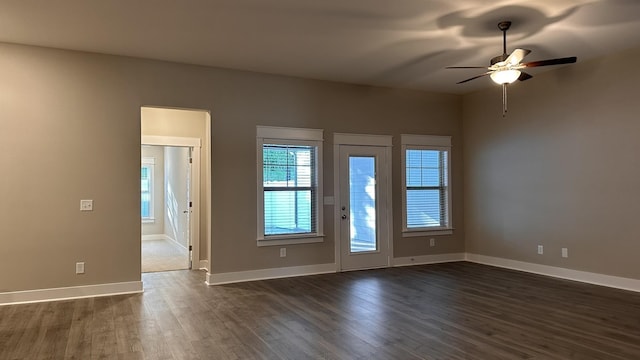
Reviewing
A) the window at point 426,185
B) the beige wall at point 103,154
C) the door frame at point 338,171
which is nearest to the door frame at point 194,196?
the beige wall at point 103,154

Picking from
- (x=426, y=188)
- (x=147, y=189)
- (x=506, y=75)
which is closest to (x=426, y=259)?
(x=426, y=188)

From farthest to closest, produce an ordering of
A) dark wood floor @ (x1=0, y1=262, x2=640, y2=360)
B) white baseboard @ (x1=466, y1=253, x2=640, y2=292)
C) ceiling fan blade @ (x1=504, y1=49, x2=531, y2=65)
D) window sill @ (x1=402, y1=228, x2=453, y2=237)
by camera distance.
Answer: window sill @ (x1=402, y1=228, x2=453, y2=237)
white baseboard @ (x1=466, y1=253, x2=640, y2=292)
ceiling fan blade @ (x1=504, y1=49, x2=531, y2=65)
dark wood floor @ (x1=0, y1=262, x2=640, y2=360)

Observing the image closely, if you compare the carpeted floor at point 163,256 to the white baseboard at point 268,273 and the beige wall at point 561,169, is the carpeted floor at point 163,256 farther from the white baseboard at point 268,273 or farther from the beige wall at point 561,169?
the beige wall at point 561,169

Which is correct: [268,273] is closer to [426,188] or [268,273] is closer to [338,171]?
[338,171]

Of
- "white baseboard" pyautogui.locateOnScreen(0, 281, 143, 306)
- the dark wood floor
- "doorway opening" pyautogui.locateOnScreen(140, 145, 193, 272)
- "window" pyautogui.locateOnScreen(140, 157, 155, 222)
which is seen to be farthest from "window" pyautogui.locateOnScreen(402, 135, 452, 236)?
"window" pyautogui.locateOnScreen(140, 157, 155, 222)

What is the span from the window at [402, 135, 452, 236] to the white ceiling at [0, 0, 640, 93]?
174cm

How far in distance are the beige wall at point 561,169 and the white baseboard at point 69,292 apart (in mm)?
5367

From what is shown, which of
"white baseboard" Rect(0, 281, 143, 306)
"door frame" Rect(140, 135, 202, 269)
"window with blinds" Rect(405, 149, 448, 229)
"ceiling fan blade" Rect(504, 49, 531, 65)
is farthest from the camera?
"window with blinds" Rect(405, 149, 448, 229)

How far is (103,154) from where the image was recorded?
5.19 m

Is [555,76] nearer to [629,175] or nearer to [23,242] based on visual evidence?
[629,175]

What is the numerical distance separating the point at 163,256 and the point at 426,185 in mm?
5023

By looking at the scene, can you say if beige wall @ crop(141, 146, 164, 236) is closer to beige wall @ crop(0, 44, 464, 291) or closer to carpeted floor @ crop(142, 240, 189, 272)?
carpeted floor @ crop(142, 240, 189, 272)

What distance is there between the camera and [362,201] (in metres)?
6.80

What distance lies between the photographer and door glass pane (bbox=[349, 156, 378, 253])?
672 centimetres
